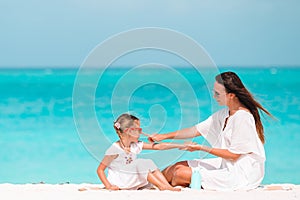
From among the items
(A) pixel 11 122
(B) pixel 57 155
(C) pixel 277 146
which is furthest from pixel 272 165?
(A) pixel 11 122

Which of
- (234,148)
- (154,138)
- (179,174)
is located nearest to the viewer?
(234,148)

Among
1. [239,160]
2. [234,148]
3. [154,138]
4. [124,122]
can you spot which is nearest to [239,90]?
[234,148]

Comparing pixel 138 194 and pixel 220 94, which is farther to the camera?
pixel 220 94

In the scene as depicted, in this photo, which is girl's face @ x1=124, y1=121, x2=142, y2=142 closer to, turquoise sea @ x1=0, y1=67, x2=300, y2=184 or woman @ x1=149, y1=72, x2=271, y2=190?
turquoise sea @ x1=0, y1=67, x2=300, y2=184

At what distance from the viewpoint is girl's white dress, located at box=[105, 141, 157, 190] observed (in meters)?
5.64

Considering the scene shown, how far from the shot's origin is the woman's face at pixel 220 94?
5.69 metres

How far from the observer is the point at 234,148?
5.58 meters

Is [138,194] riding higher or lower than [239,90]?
lower

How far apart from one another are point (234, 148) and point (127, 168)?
975mm

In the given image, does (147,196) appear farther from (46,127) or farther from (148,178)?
(46,127)

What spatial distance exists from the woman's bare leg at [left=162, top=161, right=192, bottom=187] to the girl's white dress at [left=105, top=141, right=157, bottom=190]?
0.28 meters

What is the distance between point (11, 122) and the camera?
1689 cm

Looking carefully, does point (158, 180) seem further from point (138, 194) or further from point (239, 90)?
point (239, 90)

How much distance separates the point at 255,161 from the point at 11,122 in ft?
39.9
